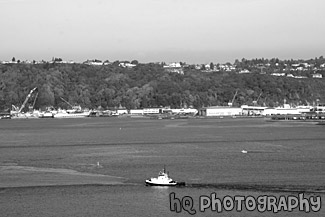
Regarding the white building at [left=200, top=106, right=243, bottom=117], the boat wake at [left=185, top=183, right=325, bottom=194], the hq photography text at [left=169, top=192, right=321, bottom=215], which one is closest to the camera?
the hq photography text at [left=169, top=192, right=321, bottom=215]

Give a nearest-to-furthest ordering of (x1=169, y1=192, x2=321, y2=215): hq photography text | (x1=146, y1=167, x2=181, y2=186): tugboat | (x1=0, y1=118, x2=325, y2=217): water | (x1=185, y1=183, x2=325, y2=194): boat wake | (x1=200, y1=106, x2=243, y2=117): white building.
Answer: (x1=169, y1=192, x2=321, y2=215): hq photography text, (x1=0, y1=118, x2=325, y2=217): water, (x1=185, y1=183, x2=325, y2=194): boat wake, (x1=146, y1=167, x2=181, y2=186): tugboat, (x1=200, y1=106, x2=243, y2=117): white building

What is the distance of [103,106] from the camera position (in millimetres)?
199750

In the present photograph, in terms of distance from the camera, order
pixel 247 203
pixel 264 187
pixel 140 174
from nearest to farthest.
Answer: pixel 247 203 → pixel 264 187 → pixel 140 174

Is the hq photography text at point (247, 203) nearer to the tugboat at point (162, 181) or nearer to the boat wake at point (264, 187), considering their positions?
the boat wake at point (264, 187)

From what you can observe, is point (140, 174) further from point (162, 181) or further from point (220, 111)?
point (220, 111)

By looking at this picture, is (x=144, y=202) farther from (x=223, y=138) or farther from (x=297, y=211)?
Answer: (x=223, y=138)

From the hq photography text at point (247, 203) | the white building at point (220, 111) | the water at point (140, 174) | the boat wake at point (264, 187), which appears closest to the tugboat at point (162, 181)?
the water at point (140, 174)

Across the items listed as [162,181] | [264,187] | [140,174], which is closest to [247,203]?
[264,187]

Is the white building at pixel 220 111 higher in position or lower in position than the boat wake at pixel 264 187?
lower

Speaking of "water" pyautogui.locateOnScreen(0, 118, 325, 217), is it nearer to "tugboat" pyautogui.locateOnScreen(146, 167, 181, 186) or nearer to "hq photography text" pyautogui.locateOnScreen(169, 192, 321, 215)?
"hq photography text" pyautogui.locateOnScreen(169, 192, 321, 215)

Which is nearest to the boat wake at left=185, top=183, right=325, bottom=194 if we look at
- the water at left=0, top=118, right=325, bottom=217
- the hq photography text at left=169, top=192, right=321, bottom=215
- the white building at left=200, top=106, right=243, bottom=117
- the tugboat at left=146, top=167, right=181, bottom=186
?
the water at left=0, top=118, right=325, bottom=217

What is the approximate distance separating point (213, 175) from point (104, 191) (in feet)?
25.6

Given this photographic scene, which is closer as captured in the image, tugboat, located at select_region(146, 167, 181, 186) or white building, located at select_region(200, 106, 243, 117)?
tugboat, located at select_region(146, 167, 181, 186)

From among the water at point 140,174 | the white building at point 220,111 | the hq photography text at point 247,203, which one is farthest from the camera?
the white building at point 220,111
